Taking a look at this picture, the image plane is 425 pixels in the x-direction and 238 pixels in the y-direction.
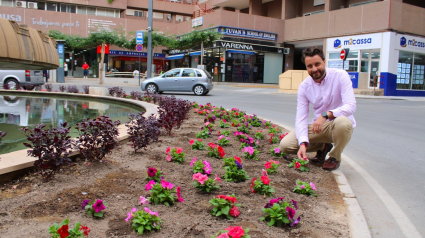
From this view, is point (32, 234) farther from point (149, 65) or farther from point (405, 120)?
point (149, 65)

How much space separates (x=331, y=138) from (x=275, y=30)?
105 ft

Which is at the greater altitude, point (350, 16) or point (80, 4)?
point (80, 4)

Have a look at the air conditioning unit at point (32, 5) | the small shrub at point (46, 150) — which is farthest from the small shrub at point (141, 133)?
the air conditioning unit at point (32, 5)

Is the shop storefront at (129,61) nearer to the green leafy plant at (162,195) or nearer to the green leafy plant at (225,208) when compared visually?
the green leafy plant at (162,195)

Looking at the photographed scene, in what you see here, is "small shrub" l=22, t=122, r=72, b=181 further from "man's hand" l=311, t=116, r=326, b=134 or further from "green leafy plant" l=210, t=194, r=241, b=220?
"man's hand" l=311, t=116, r=326, b=134

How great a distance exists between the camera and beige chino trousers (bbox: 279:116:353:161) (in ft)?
13.6

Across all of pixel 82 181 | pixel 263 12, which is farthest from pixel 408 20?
pixel 82 181

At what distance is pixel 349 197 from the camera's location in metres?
3.35

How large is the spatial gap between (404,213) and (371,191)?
2.00ft

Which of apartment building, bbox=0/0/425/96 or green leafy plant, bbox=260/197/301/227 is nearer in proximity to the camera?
green leafy plant, bbox=260/197/301/227

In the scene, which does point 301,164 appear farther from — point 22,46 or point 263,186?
point 22,46

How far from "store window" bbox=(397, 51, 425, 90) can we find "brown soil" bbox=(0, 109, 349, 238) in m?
25.5

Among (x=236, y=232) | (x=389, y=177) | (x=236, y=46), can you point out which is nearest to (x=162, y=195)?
(x=236, y=232)

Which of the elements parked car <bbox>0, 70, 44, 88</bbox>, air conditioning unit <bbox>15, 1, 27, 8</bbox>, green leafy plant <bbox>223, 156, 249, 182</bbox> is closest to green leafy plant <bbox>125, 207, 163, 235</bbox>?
green leafy plant <bbox>223, 156, 249, 182</bbox>
